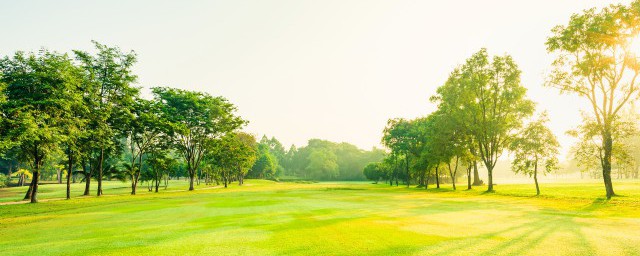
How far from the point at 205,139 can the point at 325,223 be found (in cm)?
5355

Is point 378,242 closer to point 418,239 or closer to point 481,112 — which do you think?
point 418,239

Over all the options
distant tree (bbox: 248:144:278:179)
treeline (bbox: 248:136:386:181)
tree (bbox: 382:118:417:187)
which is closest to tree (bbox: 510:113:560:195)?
tree (bbox: 382:118:417:187)

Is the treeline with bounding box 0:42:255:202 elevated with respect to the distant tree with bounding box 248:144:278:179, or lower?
elevated

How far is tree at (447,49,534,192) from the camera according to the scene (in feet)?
163

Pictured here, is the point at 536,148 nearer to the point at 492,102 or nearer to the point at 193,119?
the point at 492,102

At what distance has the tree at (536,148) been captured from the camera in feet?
135

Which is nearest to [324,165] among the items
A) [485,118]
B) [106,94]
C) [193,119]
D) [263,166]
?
[263,166]

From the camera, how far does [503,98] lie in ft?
164

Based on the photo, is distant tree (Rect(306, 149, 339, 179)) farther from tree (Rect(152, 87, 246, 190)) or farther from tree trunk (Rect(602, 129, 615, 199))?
tree trunk (Rect(602, 129, 615, 199))

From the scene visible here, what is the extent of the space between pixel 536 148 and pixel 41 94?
192 feet

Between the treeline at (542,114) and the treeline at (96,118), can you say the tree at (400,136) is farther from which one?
the treeline at (96,118)

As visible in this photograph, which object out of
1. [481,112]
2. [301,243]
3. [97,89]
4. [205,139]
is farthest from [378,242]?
[205,139]

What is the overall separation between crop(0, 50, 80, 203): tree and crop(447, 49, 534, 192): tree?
55.2m

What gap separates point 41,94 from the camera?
32969mm
